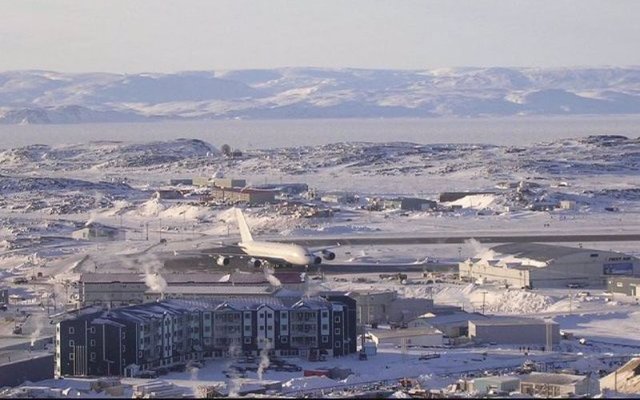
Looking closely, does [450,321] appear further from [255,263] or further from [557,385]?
[255,263]

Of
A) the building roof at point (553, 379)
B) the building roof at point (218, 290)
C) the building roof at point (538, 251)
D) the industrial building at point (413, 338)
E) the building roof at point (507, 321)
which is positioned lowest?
the industrial building at point (413, 338)

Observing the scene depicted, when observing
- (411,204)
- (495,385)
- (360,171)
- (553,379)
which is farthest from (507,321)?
(360,171)

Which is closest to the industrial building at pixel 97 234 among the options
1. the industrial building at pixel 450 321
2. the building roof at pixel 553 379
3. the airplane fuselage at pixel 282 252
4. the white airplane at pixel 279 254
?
the white airplane at pixel 279 254

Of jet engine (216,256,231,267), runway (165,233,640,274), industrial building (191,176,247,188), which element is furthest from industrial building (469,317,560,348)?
industrial building (191,176,247,188)

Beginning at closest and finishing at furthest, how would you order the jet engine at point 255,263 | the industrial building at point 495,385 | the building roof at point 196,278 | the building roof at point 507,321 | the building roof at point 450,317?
the industrial building at point 495,385
the building roof at point 507,321
the building roof at point 450,317
the building roof at point 196,278
the jet engine at point 255,263

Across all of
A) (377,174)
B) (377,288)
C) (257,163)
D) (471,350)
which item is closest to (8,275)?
(377,288)

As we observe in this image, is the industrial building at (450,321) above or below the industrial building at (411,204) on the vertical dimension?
above

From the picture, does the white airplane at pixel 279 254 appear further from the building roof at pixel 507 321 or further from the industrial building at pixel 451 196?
the industrial building at pixel 451 196

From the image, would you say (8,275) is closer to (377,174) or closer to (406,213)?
(406,213)
